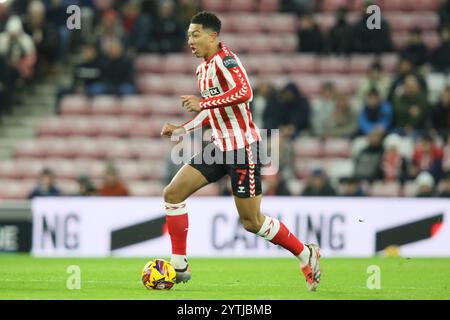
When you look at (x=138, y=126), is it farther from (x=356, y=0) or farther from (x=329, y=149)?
(x=356, y=0)

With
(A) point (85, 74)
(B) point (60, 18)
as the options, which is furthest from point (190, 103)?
(B) point (60, 18)

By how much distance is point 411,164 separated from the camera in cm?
1598

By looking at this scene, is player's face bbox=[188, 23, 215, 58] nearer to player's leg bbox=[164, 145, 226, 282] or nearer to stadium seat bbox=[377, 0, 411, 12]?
player's leg bbox=[164, 145, 226, 282]

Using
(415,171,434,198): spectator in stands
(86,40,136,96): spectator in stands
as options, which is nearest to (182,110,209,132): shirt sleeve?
(415,171,434,198): spectator in stands

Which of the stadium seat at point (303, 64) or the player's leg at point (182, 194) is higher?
the stadium seat at point (303, 64)

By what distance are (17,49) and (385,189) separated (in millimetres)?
6717

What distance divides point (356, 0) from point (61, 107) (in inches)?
211

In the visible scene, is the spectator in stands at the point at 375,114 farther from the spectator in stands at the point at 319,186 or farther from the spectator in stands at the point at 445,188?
the spectator in stands at the point at 319,186

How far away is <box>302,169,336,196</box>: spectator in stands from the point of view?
50.5 ft

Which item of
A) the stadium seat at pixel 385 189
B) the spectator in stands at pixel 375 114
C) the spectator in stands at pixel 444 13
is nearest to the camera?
the stadium seat at pixel 385 189

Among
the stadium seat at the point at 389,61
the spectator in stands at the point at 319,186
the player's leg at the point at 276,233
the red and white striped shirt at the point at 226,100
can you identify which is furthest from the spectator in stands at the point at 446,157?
the red and white striped shirt at the point at 226,100

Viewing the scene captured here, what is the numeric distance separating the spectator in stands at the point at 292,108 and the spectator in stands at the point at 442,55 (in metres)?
2.21

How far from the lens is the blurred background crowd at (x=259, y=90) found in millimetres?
16094
